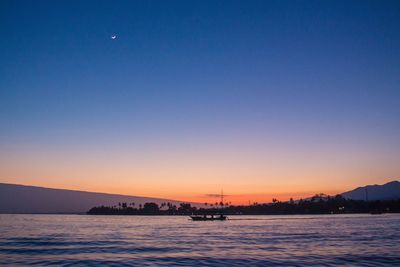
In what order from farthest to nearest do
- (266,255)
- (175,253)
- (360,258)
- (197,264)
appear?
(175,253), (266,255), (360,258), (197,264)

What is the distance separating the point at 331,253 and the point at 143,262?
2120 centimetres

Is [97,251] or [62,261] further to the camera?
[97,251]

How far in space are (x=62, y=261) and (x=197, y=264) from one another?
1369cm

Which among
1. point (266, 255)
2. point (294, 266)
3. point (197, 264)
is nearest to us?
point (294, 266)

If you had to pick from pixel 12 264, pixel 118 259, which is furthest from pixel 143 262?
pixel 12 264

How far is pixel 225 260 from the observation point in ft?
132

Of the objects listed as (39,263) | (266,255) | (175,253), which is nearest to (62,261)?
(39,263)

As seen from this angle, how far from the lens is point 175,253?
1869 inches

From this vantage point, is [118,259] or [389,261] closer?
[389,261]

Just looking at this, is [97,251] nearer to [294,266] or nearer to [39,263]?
[39,263]

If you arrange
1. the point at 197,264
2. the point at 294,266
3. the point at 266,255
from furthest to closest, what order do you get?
1. the point at 266,255
2. the point at 197,264
3. the point at 294,266

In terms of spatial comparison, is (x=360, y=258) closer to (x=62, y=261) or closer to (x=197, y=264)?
(x=197, y=264)

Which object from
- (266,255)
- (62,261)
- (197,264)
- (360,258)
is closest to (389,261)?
(360,258)

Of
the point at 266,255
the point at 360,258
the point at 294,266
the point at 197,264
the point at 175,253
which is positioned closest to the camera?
the point at 294,266
